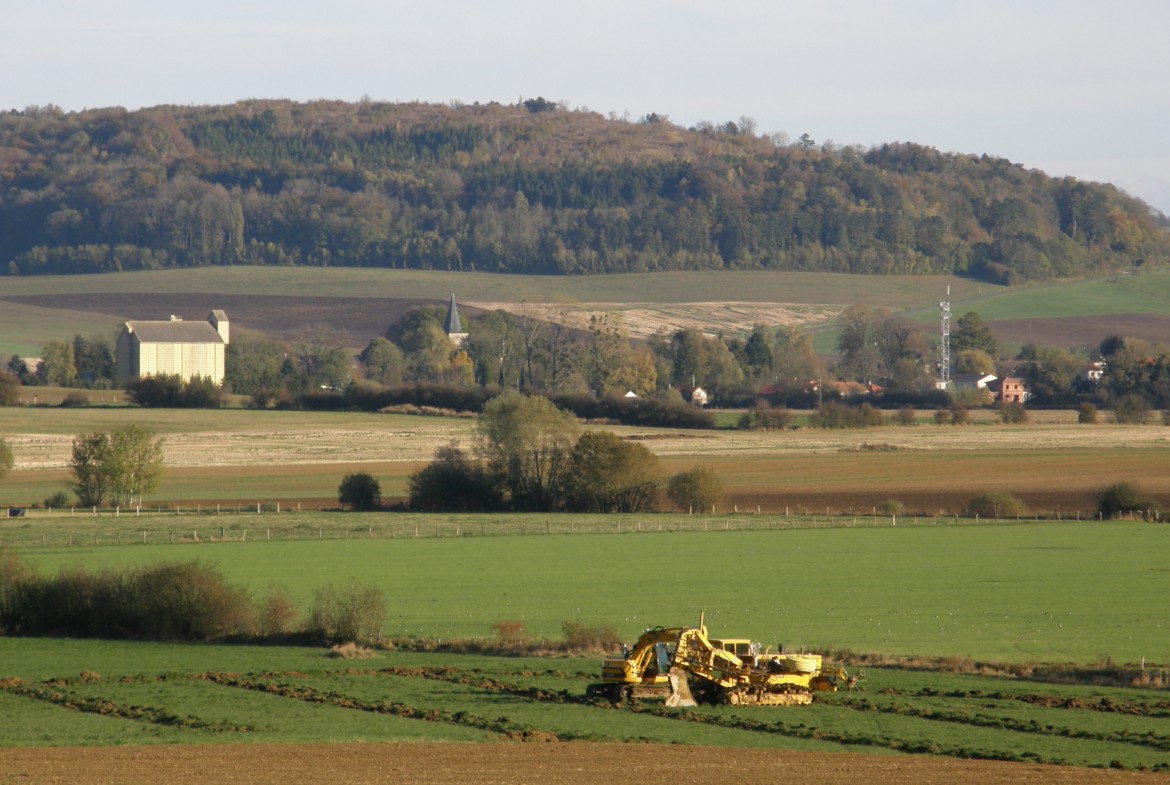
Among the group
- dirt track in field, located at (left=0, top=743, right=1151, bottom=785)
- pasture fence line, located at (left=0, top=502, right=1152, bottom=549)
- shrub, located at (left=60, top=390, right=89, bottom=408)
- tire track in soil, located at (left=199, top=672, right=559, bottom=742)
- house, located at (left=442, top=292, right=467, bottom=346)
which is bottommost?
pasture fence line, located at (left=0, top=502, right=1152, bottom=549)

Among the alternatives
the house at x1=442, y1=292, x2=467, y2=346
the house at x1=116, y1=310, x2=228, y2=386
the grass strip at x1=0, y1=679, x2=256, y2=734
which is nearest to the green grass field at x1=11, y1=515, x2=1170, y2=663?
the grass strip at x1=0, y1=679, x2=256, y2=734

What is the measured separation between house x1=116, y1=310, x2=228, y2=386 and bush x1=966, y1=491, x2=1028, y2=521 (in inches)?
3004

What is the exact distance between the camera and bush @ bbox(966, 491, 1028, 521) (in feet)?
198

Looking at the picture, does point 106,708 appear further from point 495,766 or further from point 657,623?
point 657,623

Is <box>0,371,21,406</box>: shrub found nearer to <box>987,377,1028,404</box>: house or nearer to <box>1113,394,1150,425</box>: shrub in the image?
<box>1113,394,1150,425</box>: shrub

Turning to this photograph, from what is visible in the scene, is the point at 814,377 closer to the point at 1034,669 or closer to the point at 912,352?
the point at 912,352

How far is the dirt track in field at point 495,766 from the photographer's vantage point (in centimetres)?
2027

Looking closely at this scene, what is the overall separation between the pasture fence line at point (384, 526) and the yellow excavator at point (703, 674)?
90.9 feet

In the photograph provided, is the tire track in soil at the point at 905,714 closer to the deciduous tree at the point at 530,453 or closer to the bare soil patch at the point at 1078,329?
the deciduous tree at the point at 530,453

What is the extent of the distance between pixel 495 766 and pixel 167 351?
112m

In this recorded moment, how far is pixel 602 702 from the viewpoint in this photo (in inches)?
1021

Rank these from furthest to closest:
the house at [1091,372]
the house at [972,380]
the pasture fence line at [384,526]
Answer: the house at [972,380], the house at [1091,372], the pasture fence line at [384,526]

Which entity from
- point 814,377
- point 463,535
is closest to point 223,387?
point 814,377

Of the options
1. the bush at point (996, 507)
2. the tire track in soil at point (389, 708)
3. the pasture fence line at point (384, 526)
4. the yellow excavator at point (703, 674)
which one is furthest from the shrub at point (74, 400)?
the yellow excavator at point (703, 674)
